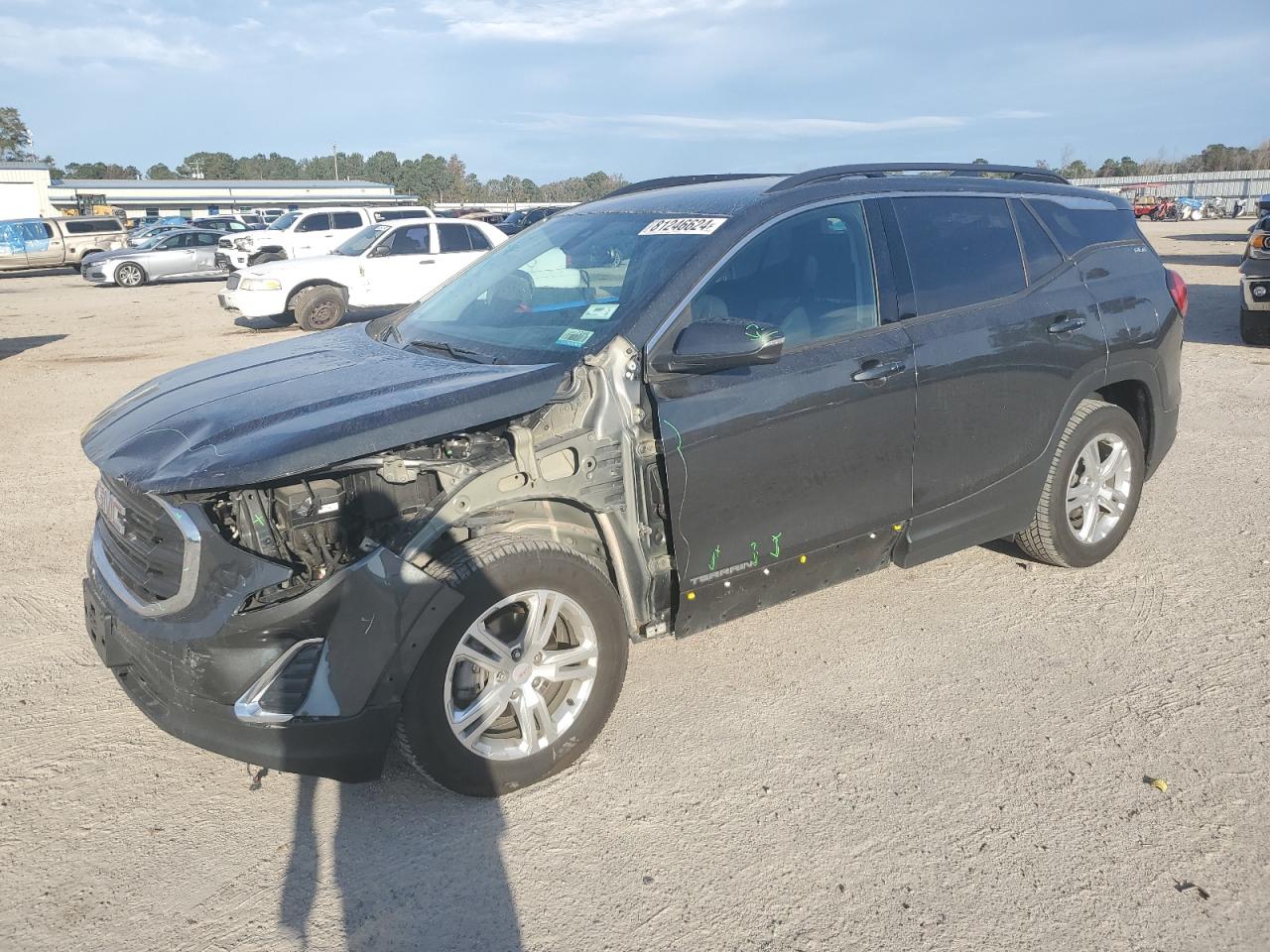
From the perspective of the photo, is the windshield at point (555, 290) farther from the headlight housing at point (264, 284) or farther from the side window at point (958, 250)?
the headlight housing at point (264, 284)

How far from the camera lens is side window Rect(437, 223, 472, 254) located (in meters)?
15.7

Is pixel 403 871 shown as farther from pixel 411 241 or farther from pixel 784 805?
pixel 411 241

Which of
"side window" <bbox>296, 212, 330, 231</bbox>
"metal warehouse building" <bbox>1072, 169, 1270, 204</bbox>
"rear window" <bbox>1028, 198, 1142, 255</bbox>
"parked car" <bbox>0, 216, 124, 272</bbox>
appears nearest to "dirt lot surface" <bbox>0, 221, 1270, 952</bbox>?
"rear window" <bbox>1028, 198, 1142, 255</bbox>

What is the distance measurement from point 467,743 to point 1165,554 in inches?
158

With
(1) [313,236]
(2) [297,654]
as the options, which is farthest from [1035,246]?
(1) [313,236]

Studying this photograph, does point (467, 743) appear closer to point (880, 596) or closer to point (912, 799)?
point (912, 799)

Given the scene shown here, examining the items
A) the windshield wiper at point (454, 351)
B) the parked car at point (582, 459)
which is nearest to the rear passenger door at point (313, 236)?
the parked car at point (582, 459)

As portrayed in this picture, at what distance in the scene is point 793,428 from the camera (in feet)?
11.7

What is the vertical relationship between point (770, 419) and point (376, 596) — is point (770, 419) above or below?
above

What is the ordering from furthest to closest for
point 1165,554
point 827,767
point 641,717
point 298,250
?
point 298,250 < point 1165,554 < point 641,717 < point 827,767

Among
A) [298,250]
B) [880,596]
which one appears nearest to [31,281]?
[298,250]

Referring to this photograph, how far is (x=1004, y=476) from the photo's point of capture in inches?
172

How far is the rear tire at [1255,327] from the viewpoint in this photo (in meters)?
11.2

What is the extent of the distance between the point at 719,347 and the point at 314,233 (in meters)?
20.9
